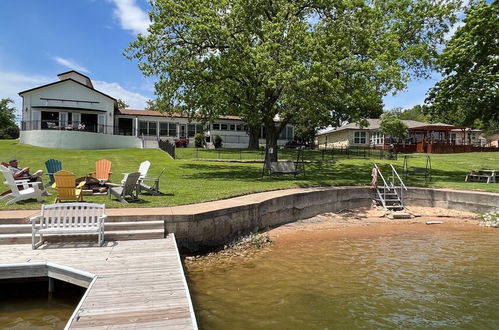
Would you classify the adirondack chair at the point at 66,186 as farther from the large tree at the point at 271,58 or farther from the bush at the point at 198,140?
the bush at the point at 198,140

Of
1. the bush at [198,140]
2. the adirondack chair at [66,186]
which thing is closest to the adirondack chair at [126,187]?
the adirondack chair at [66,186]

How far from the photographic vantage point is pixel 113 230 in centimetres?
919

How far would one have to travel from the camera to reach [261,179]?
18719 millimetres

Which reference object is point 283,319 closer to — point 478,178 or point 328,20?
point 328,20

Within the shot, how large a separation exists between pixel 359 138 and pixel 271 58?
3986cm

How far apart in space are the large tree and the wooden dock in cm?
1052

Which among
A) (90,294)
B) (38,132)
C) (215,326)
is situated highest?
(38,132)

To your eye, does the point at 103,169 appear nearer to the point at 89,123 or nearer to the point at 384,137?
the point at 89,123

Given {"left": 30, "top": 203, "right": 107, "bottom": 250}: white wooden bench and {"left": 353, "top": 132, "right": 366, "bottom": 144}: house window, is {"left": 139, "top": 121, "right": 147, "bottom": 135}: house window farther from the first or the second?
{"left": 30, "top": 203, "right": 107, "bottom": 250}: white wooden bench

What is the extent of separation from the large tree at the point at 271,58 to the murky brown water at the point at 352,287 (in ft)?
26.8

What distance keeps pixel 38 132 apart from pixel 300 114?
26027mm

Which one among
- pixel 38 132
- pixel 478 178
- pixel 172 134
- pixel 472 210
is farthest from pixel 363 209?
pixel 172 134

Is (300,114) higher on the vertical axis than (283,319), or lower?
higher

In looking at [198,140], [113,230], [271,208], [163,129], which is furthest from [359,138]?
[113,230]
